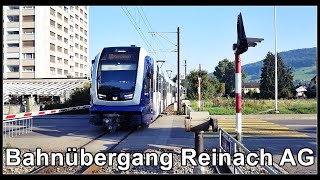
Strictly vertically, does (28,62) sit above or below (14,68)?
above

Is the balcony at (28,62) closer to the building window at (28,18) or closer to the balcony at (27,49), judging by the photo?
the balcony at (27,49)

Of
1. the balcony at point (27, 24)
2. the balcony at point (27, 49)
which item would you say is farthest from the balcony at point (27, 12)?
the balcony at point (27, 49)

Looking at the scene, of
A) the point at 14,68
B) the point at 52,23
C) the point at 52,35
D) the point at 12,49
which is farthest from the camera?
the point at 52,35

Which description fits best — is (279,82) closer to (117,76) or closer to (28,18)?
(28,18)

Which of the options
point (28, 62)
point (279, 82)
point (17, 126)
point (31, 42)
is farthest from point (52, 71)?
point (17, 126)

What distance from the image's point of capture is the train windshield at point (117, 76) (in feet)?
45.6

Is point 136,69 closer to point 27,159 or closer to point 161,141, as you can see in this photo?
point 161,141

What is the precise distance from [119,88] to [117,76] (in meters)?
0.49

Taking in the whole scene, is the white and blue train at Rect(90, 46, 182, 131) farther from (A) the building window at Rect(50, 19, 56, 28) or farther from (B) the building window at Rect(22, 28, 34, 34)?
(A) the building window at Rect(50, 19, 56, 28)

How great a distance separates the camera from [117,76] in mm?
14094

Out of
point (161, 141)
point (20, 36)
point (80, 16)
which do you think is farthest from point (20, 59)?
point (161, 141)

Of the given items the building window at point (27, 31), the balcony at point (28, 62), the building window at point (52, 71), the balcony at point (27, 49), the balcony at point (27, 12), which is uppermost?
the balcony at point (27, 12)

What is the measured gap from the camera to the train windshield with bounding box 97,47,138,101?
13.9 meters

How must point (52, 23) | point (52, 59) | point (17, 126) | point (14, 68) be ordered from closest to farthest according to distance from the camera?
point (17, 126)
point (14, 68)
point (52, 23)
point (52, 59)
